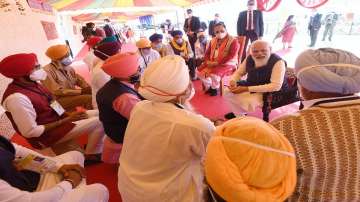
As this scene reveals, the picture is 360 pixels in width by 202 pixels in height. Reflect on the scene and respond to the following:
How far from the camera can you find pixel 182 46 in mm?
5551

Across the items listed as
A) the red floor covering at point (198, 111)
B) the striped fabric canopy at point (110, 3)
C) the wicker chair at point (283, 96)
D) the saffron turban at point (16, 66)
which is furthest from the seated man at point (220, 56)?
the striped fabric canopy at point (110, 3)

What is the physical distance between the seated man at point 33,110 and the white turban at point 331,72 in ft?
7.01

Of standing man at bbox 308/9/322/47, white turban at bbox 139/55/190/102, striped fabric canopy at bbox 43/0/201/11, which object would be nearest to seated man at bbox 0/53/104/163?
white turban at bbox 139/55/190/102

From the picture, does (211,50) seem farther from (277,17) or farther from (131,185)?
(277,17)

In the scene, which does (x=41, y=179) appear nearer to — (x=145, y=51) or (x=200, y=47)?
(x=145, y=51)

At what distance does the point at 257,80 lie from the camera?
9.95ft

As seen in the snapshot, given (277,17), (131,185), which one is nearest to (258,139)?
(131,185)

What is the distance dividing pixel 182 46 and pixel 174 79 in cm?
436

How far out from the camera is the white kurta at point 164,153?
1.27 meters

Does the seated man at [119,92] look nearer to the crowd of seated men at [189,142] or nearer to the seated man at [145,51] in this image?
the crowd of seated men at [189,142]

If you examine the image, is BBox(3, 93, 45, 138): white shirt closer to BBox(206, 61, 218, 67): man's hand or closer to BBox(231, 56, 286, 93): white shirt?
BBox(231, 56, 286, 93): white shirt

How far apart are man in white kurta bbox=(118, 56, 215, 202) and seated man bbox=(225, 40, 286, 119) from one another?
5.60 ft

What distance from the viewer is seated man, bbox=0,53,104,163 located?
6.71ft

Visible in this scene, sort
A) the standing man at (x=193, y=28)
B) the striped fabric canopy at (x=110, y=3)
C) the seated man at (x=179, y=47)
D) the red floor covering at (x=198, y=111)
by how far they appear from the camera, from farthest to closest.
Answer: the striped fabric canopy at (x=110, y=3)
the standing man at (x=193, y=28)
the seated man at (x=179, y=47)
the red floor covering at (x=198, y=111)
